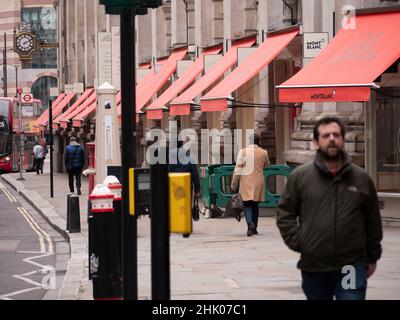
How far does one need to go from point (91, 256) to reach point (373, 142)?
30.8 feet

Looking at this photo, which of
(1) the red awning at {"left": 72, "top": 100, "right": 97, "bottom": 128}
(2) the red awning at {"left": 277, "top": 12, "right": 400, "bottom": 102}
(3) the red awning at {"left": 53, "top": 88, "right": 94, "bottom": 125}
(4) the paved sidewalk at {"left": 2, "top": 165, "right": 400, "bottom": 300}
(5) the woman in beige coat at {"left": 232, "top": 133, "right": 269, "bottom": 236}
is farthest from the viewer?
(3) the red awning at {"left": 53, "top": 88, "right": 94, "bottom": 125}

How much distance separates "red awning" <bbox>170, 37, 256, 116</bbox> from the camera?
28.3 metres

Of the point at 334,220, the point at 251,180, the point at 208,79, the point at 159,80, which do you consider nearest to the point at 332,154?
the point at 334,220

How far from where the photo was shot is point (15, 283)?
15.1m

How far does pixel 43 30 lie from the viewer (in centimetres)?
11762

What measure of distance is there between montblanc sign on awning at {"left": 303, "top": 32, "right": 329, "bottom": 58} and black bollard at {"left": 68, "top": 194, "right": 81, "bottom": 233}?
4.79 meters

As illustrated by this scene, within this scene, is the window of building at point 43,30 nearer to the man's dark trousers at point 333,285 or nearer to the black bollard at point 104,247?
the black bollard at point 104,247

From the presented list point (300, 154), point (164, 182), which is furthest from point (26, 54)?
point (164, 182)

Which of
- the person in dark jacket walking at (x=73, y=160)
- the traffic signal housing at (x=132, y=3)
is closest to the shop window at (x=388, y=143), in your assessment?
the traffic signal housing at (x=132, y=3)

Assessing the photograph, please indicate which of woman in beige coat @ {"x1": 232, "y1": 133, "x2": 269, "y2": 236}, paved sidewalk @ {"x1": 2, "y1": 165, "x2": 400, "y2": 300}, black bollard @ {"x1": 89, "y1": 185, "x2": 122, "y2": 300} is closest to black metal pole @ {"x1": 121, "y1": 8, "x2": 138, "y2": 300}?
black bollard @ {"x1": 89, "y1": 185, "x2": 122, "y2": 300}

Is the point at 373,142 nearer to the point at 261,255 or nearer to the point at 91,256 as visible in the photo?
the point at 261,255

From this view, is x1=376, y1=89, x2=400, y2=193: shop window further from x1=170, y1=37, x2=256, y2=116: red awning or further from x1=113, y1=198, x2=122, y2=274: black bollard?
x1=113, y1=198, x2=122, y2=274: black bollard

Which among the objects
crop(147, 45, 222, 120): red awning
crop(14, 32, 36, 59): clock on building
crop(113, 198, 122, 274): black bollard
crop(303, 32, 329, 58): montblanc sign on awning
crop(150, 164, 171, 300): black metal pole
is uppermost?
crop(14, 32, 36, 59): clock on building

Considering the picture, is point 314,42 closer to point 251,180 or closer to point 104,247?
point 251,180
